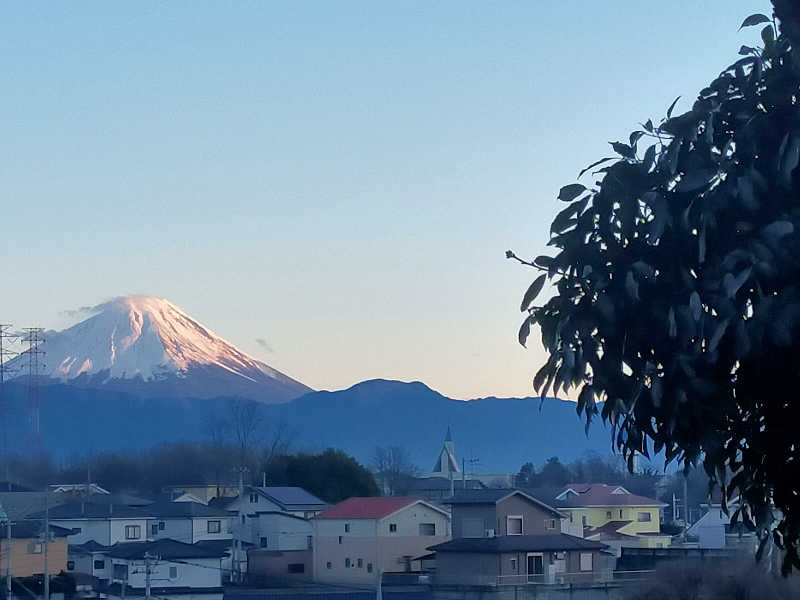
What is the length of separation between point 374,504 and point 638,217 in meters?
33.6

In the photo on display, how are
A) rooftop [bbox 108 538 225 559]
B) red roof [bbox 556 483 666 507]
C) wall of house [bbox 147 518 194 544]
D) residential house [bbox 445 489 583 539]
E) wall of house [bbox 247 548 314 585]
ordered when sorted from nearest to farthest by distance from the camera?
rooftop [bbox 108 538 225 559] → residential house [bbox 445 489 583 539] → wall of house [bbox 247 548 314 585] → wall of house [bbox 147 518 194 544] → red roof [bbox 556 483 666 507]

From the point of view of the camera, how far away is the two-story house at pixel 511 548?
3003cm

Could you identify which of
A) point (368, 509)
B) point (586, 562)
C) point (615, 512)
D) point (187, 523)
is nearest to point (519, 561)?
point (586, 562)

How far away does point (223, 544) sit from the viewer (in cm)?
4088

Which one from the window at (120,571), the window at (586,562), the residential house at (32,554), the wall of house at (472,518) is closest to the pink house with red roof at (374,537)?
the wall of house at (472,518)

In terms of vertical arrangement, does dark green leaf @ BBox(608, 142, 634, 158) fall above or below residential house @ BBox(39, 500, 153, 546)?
above

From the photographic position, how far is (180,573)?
33.9 meters

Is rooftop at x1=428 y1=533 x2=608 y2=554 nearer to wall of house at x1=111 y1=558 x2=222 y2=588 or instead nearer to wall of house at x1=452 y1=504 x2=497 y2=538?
wall of house at x1=452 y1=504 x2=497 y2=538

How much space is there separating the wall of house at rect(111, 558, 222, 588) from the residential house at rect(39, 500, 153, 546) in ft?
23.0

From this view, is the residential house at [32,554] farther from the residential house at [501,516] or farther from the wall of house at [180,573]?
the residential house at [501,516]

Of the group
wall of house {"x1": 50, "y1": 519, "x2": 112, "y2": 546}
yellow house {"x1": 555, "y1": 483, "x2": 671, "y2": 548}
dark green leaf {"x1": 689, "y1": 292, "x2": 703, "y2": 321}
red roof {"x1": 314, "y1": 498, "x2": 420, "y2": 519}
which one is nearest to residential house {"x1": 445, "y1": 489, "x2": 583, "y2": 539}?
red roof {"x1": 314, "y1": 498, "x2": 420, "y2": 519}

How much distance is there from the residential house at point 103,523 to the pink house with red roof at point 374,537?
8.51 m

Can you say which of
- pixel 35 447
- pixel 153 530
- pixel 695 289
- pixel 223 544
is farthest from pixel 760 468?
pixel 35 447

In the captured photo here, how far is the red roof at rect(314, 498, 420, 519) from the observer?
121ft
